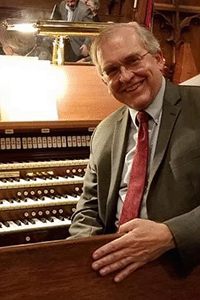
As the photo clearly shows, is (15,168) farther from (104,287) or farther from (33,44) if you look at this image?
(33,44)

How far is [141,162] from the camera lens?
158cm

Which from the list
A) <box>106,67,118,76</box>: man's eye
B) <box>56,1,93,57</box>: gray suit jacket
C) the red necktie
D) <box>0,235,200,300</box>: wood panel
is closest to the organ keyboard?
the red necktie

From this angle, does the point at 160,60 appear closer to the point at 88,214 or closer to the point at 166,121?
the point at 166,121

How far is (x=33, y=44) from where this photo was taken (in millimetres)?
5535

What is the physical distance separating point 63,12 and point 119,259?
4785mm

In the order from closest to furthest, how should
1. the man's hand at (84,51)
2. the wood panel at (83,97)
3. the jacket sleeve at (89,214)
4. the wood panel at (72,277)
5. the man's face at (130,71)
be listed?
1. the wood panel at (72,277)
2. the man's face at (130,71)
3. the jacket sleeve at (89,214)
4. the wood panel at (83,97)
5. the man's hand at (84,51)

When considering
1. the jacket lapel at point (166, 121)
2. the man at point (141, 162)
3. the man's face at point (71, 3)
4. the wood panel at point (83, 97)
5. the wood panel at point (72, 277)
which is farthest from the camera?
the man's face at point (71, 3)

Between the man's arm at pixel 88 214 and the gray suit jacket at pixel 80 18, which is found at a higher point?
the gray suit jacket at pixel 80 18

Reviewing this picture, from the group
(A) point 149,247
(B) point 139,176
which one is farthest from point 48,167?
(A) point 149,247

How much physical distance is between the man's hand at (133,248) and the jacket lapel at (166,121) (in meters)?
0.31

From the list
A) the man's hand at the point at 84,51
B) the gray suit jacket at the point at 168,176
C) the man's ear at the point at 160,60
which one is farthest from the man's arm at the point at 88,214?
the man's hand at the point at 84,51

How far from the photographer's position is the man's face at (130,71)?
5.27 feet

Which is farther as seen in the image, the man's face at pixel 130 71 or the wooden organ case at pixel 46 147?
the wooden organ case at pixel 46 147

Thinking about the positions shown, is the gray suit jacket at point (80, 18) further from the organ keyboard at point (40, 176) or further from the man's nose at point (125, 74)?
the man's nose at point (125, 74)
